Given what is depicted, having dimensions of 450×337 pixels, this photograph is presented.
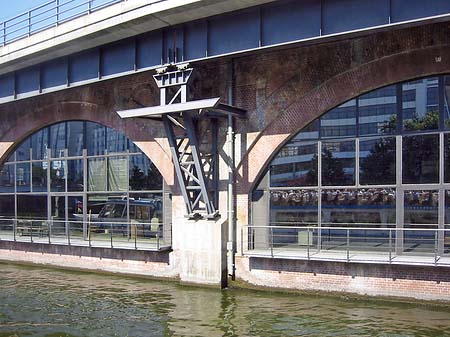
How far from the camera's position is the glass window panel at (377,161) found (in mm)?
14438

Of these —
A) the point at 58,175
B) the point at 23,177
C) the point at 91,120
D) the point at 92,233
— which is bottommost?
the point at 92,233

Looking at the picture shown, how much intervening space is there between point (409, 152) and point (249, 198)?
480 cm

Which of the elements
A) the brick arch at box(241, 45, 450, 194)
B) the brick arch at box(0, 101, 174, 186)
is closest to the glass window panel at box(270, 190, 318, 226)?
the brick arch at box(241, 45, 450, 194)

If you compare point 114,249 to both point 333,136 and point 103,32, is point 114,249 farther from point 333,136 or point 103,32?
point 333,136

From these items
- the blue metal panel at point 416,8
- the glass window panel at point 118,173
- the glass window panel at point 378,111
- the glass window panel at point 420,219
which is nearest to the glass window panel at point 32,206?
the glass window panel at point 118,173

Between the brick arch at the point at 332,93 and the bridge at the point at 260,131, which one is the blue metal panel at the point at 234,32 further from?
the brick arch at the point at 332,93

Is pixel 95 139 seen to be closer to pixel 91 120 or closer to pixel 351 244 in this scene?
pixel 91 120

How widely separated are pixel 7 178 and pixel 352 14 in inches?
691

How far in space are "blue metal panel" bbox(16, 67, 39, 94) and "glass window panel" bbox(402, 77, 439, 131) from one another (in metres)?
12.9

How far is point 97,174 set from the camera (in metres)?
20.3

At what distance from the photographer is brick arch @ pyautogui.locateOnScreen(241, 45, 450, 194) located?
538 inches

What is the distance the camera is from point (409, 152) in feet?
46.6

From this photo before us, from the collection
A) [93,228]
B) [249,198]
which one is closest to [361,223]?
[249,198]

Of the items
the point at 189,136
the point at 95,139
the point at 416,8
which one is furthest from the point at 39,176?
the point at 416,8
